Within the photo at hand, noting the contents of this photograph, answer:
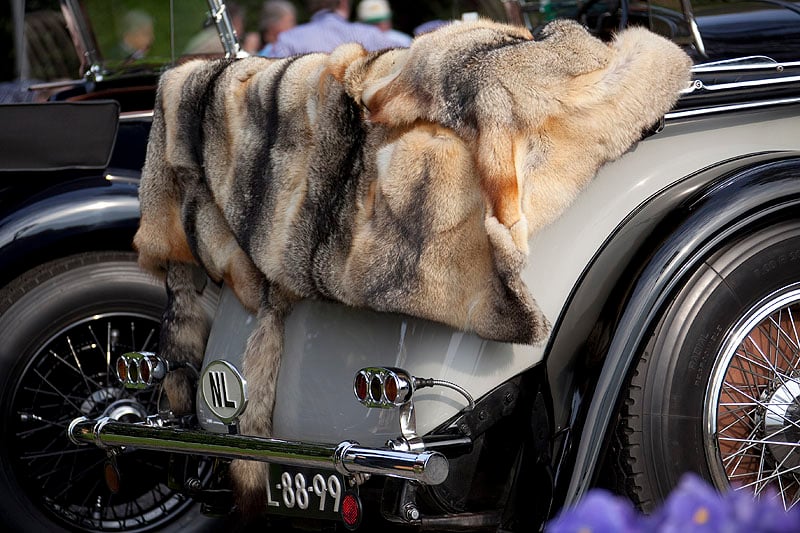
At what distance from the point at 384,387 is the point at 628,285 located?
0.64 metres

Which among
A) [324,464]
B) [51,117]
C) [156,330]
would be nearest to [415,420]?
[324,464]

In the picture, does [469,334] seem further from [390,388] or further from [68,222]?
[68,222]

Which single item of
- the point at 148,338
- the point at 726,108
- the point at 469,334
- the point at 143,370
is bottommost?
the point at 148,338

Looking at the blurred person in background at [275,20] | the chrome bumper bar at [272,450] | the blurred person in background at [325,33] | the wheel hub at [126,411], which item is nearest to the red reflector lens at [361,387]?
the chrome bumper bar at [272,450]

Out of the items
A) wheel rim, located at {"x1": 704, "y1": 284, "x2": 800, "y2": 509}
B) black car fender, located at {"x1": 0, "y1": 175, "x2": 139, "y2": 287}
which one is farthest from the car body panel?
black car fender, located at {"x1": 0, "y1": 175, "x2": 139, "y2": 287}

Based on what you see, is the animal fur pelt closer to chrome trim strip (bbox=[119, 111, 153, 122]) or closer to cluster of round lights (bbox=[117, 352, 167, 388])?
cluster of round lights (bbox=[117, 352, 167, 388])

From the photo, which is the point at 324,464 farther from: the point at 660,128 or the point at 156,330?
the point at 156,330

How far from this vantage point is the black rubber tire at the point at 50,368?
3.78 m

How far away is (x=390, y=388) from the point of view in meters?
2.47

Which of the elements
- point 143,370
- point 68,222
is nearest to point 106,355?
point 68,222

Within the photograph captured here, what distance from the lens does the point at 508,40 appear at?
2494mm

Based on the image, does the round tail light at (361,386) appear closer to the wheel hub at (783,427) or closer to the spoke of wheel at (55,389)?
the wheel hub at (783,427)

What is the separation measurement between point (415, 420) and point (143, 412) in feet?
4.96

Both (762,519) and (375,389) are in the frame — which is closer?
(762,519)
